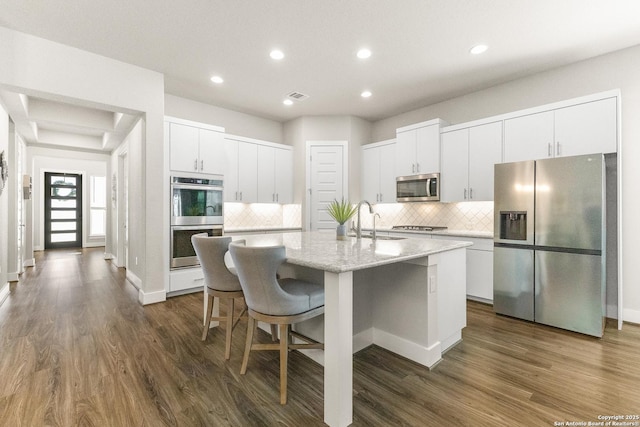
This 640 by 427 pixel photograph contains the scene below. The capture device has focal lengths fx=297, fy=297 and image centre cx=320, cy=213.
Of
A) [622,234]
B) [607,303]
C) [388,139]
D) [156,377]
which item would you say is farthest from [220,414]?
[388,139]

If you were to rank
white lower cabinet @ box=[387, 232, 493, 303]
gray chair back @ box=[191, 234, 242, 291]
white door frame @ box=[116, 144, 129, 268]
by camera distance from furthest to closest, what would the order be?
white door frame @ box=[116, 144, 129, 268], white lower cabinet @ box=[387, 232, 493, 303], gray chair back @ box=[191, 234, 242, 291]

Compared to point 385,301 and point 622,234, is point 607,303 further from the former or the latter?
point 385,301

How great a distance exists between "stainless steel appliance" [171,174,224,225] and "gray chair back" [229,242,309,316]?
8.65 ft

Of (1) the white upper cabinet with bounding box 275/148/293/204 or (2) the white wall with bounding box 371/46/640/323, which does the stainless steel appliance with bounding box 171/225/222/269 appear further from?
(2) the white wall with bounding box 371/46/640/323

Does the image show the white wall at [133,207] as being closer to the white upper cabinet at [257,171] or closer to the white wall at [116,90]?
the white wall at [116,90]

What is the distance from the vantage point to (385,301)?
8.25 feet

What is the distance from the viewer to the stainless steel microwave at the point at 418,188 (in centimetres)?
442

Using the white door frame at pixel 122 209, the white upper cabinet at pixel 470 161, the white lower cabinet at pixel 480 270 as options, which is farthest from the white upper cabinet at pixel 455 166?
the white door frame at pixel 122 209

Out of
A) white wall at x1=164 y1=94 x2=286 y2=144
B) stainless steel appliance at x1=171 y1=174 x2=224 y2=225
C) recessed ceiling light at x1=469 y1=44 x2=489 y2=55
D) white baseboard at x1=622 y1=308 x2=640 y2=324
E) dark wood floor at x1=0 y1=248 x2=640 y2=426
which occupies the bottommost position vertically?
dark wood floor at x1=0 y1=248 x2=640 y2=426

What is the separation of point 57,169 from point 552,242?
37.6 ft

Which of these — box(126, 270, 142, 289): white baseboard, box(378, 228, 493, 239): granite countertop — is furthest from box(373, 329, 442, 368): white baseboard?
box(126, 270, 142, 289): white baseboard

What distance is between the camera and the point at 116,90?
352 centimetres

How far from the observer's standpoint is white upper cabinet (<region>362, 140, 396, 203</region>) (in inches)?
203

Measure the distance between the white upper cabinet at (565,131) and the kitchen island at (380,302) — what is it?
1.92 m
